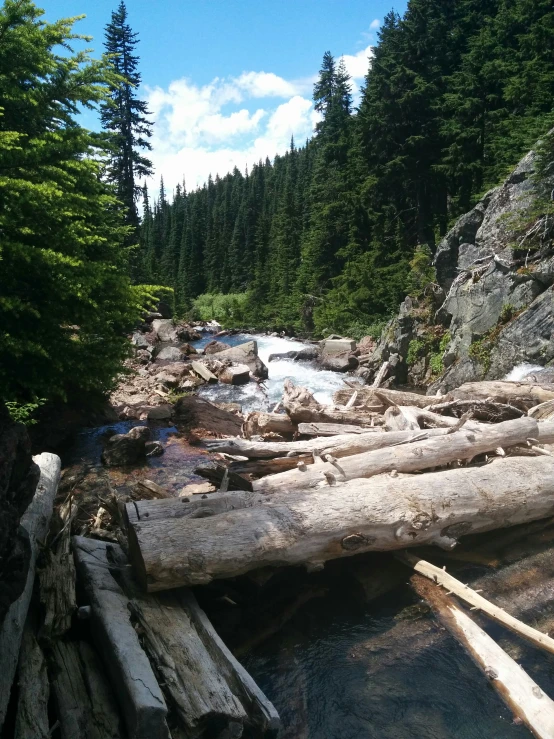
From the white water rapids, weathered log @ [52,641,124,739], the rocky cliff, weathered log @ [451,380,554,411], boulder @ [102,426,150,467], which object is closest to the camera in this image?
weathered log @ [52,641,124,739]

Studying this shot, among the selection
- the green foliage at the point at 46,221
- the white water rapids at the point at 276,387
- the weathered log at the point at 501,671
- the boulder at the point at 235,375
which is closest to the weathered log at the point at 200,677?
the weathered log at the point at 501,671

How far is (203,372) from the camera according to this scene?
66.0 feet

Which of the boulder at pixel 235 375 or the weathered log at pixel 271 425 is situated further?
the boulder at pixel 235 375

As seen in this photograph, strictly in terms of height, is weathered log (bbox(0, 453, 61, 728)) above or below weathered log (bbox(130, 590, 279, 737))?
above

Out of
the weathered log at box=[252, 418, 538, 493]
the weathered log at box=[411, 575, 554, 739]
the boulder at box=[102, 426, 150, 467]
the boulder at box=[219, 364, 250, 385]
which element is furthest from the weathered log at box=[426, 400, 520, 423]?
the boulder at box=[219, 364, 250, 385]

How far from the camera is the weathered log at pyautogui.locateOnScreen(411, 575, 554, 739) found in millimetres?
3955

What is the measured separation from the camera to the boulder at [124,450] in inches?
405

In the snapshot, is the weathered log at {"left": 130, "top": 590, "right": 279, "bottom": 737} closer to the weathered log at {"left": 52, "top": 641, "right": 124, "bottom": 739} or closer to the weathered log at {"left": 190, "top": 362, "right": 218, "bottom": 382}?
the weathered log at {"left": 52, "top": 641, "right": 124, "bottom": 739}

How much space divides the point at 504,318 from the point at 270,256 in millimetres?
49275

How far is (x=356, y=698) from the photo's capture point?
442 cm

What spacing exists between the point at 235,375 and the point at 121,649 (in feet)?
51.0

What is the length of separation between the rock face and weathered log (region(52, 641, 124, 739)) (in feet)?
2.90

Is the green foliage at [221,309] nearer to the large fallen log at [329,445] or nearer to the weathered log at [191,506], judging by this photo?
the large fallen log at [329,445]

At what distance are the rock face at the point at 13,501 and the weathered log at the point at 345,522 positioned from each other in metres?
1.30
